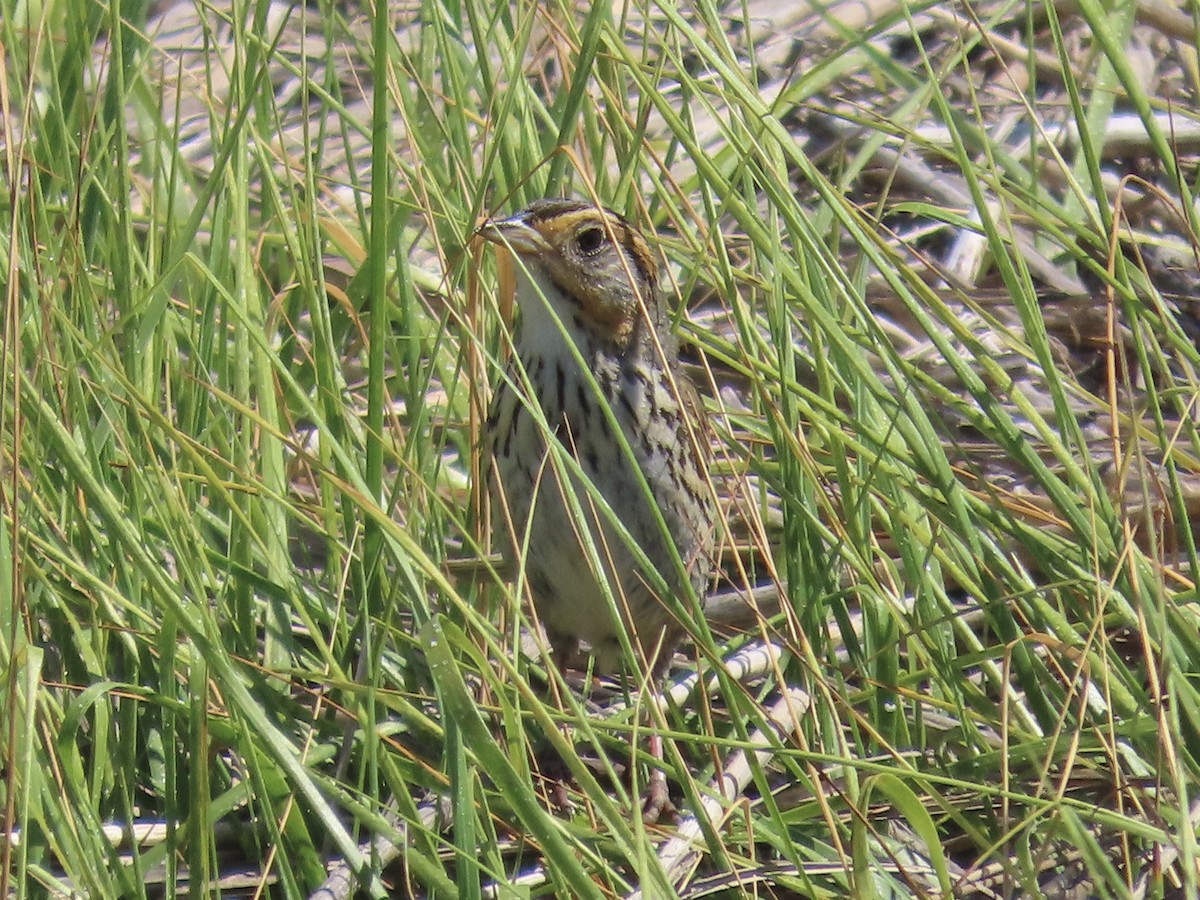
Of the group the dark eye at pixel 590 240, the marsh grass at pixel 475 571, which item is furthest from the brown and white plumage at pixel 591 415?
the marsh grass at pixel 475 571

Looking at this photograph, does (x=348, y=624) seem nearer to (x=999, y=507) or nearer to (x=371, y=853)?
(x=371, y=853)

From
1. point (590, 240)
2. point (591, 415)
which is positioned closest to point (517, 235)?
point (590, 240)

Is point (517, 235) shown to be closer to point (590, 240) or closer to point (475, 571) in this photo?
point (590, 240)

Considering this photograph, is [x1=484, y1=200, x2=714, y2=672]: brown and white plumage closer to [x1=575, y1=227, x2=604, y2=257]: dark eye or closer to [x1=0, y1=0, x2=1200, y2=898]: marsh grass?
[x1=575, y1=227, x2=604, y2=257]: dark eye

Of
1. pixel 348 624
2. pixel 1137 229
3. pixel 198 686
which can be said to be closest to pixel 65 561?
pixel 198 686

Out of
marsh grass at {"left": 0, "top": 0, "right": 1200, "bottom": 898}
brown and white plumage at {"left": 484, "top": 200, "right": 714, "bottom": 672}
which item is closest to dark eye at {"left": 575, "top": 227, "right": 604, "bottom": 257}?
brown and white plumage at {"left": 484, "top": 200, "right": 714, "bottom": 672}
